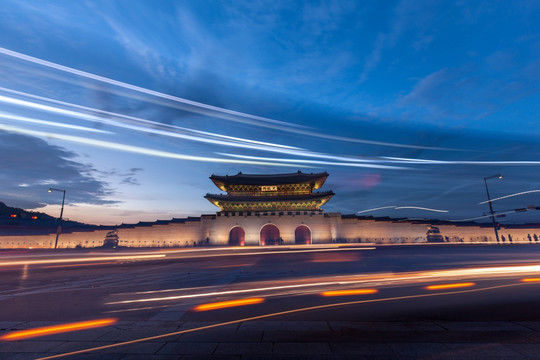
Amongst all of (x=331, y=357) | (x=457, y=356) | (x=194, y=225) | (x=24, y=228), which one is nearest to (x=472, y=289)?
(x=457, y=356)

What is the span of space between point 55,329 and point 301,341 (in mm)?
4681

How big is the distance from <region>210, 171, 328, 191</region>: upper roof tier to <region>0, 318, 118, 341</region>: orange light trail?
34217 millimetres

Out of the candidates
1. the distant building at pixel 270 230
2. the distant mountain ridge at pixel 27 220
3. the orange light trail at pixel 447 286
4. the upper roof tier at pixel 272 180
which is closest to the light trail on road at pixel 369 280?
the orange light trail at pixel 447 286

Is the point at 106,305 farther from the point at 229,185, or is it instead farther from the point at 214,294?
the point at 229,185

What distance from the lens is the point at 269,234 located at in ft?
117

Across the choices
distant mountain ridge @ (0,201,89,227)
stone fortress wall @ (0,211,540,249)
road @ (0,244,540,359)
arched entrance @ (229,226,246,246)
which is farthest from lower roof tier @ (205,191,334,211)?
road @ (0,244,540,359)

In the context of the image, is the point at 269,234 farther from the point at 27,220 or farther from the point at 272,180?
the point at 27,220

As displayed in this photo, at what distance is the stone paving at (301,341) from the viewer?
3.26m

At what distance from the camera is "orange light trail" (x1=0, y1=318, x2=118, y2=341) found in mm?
4082

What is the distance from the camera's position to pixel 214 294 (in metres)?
6.75

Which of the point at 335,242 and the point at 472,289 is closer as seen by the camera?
the point at 472,289

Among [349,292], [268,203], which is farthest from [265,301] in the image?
[268,203]

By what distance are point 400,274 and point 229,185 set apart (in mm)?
32416

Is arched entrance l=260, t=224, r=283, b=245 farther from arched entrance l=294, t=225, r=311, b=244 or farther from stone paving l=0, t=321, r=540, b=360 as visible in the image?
stone paving l=0, t=321, r=540, b=360
